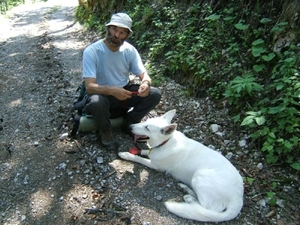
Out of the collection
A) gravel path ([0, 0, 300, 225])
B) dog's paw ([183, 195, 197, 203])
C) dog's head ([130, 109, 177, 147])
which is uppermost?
dog's head ([130, 109, 177, 147])

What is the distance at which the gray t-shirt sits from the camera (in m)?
3.56

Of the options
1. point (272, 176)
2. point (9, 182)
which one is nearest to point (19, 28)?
point (9, 182)

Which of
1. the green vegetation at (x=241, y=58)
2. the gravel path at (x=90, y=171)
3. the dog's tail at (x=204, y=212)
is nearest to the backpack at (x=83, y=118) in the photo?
the gravel path at (x=90, y=171)

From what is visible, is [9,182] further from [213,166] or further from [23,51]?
[23,51]

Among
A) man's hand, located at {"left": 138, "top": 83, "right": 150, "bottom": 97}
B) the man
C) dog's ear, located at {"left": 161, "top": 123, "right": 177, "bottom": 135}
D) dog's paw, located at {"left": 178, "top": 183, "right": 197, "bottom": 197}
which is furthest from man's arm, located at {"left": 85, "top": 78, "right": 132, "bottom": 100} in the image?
dog's paw, located at {"left": 178, "top": 183, "right": 197, "bottom": 197}

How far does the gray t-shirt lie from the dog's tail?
203 centimetres

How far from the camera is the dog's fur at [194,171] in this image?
9.23ft

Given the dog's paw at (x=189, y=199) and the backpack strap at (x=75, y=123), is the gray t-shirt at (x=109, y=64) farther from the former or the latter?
the dog's paw at (x=189, y=199)

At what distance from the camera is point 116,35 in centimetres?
354

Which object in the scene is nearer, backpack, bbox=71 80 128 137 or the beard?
the beard

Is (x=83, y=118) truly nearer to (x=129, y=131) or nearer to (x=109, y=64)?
(x=129, y=131)

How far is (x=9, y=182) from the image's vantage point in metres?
3.29

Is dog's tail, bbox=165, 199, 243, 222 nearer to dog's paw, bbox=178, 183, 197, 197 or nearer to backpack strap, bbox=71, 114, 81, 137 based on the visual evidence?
dog's paw, bbox=178, 183, 197, 197

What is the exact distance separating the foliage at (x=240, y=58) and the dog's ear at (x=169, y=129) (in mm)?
1152
